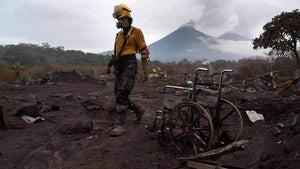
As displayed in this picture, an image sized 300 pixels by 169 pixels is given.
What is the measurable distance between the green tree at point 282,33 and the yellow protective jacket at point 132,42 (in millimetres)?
11341

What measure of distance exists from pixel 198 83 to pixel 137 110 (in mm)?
1910

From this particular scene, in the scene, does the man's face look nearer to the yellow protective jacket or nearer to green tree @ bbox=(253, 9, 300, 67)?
the yellow protective jacket

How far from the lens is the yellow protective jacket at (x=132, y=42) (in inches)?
158

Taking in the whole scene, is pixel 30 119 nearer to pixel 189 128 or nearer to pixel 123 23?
pixel 123 23

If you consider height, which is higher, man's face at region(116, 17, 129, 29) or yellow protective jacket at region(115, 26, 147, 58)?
man's face at region(116, 17, 129, 29)

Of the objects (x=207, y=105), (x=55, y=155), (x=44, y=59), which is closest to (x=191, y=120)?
(x=207, y=105)

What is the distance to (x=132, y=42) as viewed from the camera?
13.3 feet

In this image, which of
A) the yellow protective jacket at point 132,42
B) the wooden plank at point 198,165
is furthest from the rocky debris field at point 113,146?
the yellow protective jacket at point 132,42

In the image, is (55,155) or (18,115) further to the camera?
(18,115)

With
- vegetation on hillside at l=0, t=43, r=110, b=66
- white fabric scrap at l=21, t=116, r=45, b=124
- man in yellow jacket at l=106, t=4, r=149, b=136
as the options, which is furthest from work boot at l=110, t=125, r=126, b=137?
vegetation on hillside at l=0, t=43, r=110, b=66

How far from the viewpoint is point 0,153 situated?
314cm

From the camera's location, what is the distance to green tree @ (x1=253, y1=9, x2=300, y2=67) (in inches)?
498

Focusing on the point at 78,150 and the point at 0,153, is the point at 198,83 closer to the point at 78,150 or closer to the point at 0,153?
the point at 78,150

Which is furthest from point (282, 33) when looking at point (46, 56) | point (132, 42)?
point (46, 56)
